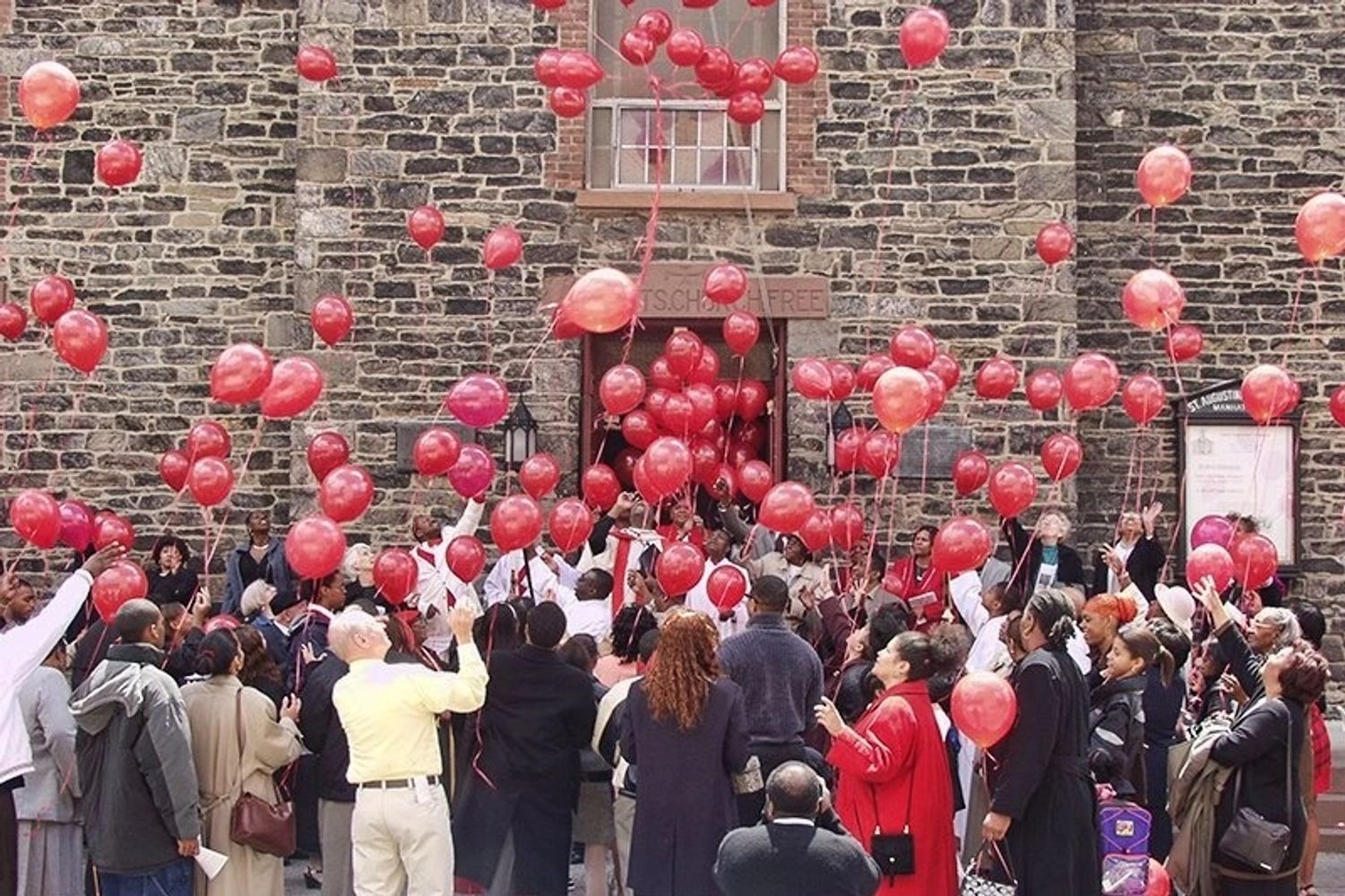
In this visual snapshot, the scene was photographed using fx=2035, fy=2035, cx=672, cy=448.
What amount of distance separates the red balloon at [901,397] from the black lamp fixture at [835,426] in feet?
12.8

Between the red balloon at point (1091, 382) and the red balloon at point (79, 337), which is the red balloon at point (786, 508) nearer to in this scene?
the red balloon at point (1091, 382)

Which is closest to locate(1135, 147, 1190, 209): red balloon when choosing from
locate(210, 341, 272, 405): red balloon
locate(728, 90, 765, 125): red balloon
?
locate(728, 90, 765, 125): red balloon

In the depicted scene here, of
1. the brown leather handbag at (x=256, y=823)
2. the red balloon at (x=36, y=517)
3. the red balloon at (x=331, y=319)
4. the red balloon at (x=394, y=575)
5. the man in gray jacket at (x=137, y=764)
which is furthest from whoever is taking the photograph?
the red balloon at (x=331, y=319)

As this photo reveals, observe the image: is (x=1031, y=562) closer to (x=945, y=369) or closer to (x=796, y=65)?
(x=945, y=369)

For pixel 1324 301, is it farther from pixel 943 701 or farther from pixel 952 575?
pixel 943 701

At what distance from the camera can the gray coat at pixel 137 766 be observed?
8.19 m

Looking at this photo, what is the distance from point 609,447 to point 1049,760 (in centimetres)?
740

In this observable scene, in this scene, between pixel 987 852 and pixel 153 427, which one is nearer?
pixel 987 852

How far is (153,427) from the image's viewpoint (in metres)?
15.4

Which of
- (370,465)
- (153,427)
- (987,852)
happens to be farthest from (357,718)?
(153,427)

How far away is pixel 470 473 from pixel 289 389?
1800 millimetres

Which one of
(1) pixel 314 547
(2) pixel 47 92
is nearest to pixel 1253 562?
(1) pixel 314 547

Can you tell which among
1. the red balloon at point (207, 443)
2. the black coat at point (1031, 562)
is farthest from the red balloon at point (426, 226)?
the black coat at point (1031, 562)

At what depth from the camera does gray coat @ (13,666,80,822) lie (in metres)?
8.62
